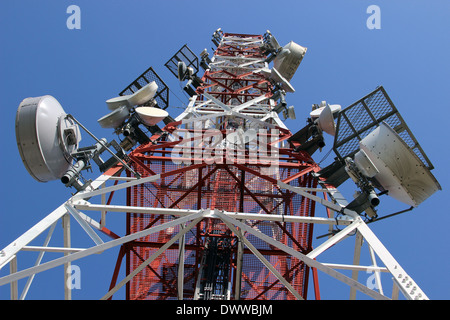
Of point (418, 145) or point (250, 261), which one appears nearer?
point (418, 145)

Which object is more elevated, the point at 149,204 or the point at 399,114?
the point at 399,114

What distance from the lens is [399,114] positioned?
7.92 m

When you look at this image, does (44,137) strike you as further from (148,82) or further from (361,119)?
(148,82)

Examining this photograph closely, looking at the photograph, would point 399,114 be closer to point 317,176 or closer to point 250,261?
point 317,176

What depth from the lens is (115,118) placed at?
1064 centimetres

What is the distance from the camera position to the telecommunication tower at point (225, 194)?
6.73 m

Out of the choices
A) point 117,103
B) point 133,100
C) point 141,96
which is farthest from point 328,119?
point 117,103

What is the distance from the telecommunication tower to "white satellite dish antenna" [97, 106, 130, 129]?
29 mm

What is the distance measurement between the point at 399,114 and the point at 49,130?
23.4ft

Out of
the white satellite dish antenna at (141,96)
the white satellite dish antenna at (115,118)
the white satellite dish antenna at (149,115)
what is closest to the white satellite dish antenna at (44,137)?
the white satellite dish antenna at (115,118)

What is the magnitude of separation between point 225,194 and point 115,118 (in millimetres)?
3830

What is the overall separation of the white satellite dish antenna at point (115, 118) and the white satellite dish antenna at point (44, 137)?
2.79 meters

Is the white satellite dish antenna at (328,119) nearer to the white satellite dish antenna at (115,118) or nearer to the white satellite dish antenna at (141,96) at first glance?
the white satellite dish antenna at (141,96)
